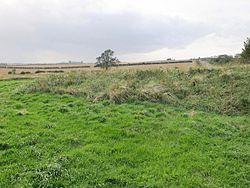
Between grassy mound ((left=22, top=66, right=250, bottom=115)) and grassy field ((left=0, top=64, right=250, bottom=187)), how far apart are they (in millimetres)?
124

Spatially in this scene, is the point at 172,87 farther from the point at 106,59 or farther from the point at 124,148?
the point at 106,59

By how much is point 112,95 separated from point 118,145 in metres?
8.77

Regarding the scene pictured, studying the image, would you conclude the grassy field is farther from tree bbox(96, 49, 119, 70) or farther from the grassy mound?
tree bbox(96, 49, 119, 70)

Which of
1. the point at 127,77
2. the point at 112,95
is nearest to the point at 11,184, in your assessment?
the point at 112,95

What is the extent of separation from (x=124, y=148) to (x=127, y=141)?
0.78 metres

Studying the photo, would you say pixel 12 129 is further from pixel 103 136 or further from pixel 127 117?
pixel 127 117

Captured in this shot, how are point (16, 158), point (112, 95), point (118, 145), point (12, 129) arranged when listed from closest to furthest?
point (16, 158) → point (118, 145) → point (12, 129) → point (112, 95)

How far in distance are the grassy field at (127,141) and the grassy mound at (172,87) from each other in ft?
0.41

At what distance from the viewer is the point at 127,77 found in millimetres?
26594

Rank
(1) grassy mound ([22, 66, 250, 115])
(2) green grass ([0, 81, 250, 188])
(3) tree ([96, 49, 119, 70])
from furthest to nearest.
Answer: (3) tree ([96, 49, 119, 70])
(1) grassy mound ([22, 66, 250, 115])
(2) green grass ([0, 81, 250, 188])

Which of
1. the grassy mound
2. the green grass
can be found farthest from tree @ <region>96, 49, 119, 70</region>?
the green grass

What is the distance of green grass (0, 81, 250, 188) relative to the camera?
32.2 feet

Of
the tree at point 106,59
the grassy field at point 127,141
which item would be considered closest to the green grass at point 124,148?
the grassy field at point 127,141

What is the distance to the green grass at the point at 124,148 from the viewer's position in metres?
9.83
